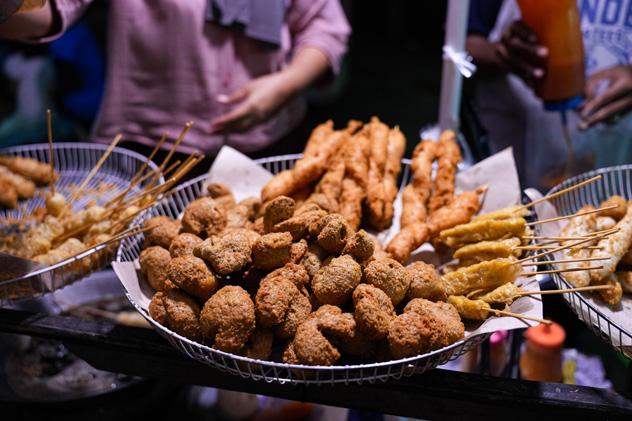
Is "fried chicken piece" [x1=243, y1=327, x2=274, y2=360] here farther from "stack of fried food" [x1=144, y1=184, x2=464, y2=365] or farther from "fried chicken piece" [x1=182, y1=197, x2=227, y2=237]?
"fried chicken piece" [x1=182, y1=197, x2=227, y2=237]

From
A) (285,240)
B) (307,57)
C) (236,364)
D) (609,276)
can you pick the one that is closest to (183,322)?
(236,364)

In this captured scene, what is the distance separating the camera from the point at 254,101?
290cm

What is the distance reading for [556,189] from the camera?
1.99m

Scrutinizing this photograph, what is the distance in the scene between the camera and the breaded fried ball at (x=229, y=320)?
1.40m

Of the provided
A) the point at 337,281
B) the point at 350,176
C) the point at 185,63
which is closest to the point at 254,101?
the point at 185,63

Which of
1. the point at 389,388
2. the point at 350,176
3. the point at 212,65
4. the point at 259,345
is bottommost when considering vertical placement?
the point at 389,388

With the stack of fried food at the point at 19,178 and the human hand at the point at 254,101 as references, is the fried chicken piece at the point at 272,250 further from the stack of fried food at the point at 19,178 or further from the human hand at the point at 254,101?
the human hand at the point at 254,101

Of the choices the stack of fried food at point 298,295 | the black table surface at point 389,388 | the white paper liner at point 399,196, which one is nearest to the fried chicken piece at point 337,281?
the stack of fried food at point 298,295

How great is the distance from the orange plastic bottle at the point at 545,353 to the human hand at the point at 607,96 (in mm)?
1298

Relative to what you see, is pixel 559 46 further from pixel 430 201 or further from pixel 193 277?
pixel 193 277

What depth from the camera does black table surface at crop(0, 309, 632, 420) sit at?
1438mm

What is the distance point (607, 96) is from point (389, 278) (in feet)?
7.02

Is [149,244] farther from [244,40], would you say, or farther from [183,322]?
[244,40]

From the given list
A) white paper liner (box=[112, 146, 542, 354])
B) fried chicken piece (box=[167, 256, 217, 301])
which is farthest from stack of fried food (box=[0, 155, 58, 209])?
fried chicken piece (box=[167, 256, 217, 301])
